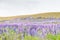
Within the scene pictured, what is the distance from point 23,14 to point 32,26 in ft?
0.52

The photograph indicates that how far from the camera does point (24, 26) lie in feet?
4.12

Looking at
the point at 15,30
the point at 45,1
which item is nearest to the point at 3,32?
the point at 15,30

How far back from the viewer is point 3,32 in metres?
1.27

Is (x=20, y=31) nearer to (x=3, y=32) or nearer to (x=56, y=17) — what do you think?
(x=3, y=32)

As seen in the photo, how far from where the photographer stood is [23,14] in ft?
4.27

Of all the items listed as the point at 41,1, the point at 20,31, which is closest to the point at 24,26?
the point at 20,31

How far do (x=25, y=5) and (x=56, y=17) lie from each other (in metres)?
0.35

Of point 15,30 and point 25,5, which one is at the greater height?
point 25,5

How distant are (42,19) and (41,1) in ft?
0.69

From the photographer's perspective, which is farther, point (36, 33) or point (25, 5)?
point (25, 5)

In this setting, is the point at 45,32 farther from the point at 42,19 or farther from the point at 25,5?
the point at 25,5

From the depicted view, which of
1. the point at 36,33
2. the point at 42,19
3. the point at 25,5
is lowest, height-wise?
the point at 36,33

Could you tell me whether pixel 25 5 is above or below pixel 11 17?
above

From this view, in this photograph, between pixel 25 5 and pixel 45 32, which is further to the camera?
pixel 25 5
